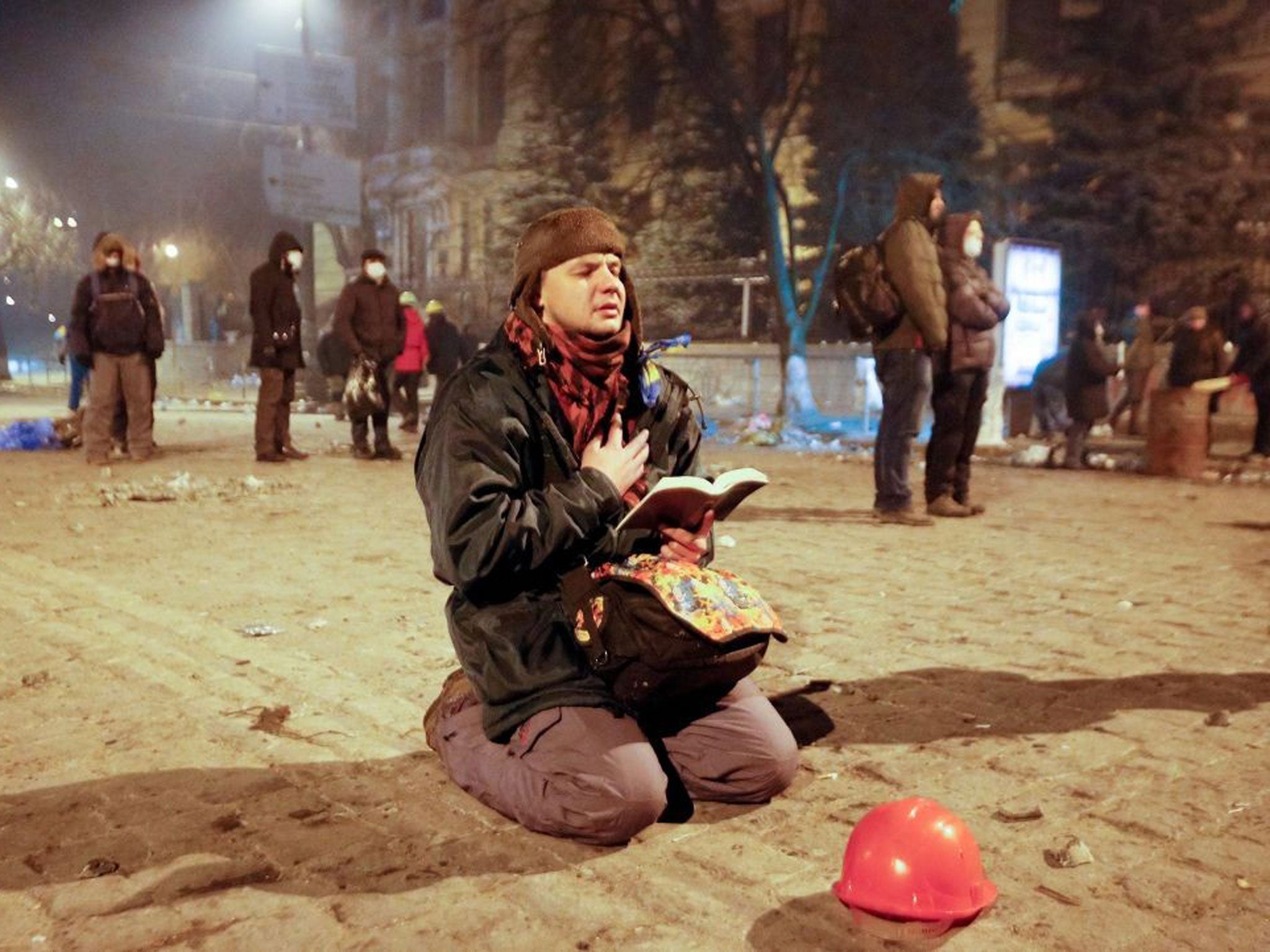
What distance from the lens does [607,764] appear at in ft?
10.6

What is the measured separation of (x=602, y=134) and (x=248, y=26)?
17.7 metres

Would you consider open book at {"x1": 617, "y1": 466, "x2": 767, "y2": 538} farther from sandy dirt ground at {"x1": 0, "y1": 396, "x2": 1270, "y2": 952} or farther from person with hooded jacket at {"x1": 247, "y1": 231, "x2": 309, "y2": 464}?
person with hooded jacket at {"x1": 247, "y1": 231, "x2": 309, "y2": 464}

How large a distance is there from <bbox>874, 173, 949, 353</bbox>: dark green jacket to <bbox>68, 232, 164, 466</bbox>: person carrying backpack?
7510 mm

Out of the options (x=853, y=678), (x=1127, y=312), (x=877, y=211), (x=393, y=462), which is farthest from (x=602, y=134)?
(x=853, y=678)

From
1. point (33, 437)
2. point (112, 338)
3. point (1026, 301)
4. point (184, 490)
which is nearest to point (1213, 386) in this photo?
point (1026, 301)

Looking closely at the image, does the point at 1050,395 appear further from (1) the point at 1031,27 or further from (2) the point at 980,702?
(1) the point at 1031,27

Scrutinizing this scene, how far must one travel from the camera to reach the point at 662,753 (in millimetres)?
3693

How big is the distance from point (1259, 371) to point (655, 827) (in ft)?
44.7

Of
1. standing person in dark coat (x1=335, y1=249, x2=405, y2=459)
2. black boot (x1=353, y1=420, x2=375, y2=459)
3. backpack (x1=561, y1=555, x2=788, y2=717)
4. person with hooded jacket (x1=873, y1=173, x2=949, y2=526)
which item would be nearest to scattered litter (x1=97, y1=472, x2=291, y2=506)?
standing person in dark coat (x1=335, y1=249, x2=405, y2=459)

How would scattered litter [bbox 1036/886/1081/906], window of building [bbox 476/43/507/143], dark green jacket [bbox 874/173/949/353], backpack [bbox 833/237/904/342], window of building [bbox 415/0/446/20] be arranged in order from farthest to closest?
Answer: window of building [bbox 415/0/446/20], window of building [bbox 476/43/507/143], backpack [bbox 833/237/904/342], dark green jacket [bbox 874/173/949/353], scattered litter [bbox 1036/886/1081/906]

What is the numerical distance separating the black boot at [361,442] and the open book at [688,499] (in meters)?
10.7

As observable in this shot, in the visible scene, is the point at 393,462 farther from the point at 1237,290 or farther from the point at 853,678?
the point at 1237,290

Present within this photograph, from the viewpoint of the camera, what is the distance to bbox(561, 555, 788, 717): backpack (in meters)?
3.15

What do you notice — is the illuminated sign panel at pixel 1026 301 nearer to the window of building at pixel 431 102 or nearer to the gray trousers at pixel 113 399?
the gray trousers at pixel 113 399
